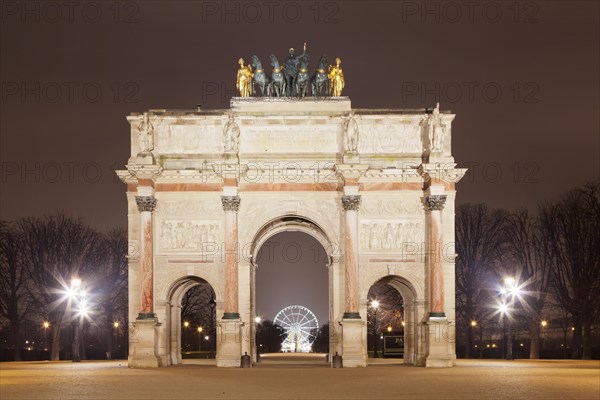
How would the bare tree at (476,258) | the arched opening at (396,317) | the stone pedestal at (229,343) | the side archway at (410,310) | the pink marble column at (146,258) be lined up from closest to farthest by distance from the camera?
1. the stone pedestal at (229,343)
2. the pink marble column at (146,258)
3. the side archway at (410,310)
4. the arched opening at (396,317)
5. the bare tree at (476,258)

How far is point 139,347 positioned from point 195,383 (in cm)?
1571

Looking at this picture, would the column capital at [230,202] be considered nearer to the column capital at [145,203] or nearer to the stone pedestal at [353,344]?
the column capital at [145,203]

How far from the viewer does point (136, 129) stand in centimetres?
5303

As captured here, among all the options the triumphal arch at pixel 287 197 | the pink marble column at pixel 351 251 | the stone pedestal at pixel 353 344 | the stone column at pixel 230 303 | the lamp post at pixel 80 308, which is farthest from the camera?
the lamp post at pixel 80 308

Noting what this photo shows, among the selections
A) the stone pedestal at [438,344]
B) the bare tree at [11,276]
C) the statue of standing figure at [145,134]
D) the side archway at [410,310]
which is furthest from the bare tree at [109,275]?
the stone pedestal at [438,344]

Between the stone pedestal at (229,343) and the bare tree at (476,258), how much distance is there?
24423mm

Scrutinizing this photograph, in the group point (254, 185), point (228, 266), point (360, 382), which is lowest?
point (360, 382)

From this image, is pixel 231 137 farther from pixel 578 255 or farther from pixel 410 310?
pixel 578 255

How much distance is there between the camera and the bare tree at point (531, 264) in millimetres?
65062

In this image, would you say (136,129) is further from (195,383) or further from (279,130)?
(195,383)

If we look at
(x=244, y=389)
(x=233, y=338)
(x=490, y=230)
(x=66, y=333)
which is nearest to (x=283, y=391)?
(x=244, y=389)

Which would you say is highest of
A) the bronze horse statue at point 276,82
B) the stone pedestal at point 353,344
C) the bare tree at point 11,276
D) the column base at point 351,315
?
the bronze horse statue at point 276,82

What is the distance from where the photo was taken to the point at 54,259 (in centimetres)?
7031

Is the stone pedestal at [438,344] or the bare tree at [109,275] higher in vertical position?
the bare tree at [109,275]
